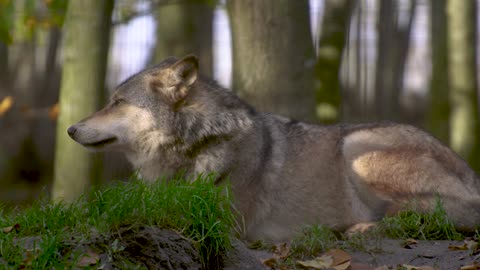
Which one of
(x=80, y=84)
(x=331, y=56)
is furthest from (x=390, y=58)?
(x=80, y=84)

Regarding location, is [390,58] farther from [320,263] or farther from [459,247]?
[320,263]

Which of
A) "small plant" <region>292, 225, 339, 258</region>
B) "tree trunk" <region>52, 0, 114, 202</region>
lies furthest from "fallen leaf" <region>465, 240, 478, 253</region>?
"tree trunk" <region>52, 0, 114, 202</region>

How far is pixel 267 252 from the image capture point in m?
5.55

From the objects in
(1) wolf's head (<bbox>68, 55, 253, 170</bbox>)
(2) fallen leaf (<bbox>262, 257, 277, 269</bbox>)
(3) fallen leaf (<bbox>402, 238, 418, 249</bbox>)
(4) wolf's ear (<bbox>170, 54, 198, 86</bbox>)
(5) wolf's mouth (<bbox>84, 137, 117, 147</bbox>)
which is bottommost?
(3) fallen leaf (<bbox>402, 238, 418, 249</bbox>)

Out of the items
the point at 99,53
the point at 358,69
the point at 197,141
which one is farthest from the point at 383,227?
the point at 358,69

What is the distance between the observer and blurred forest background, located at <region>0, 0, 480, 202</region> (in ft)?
26.2

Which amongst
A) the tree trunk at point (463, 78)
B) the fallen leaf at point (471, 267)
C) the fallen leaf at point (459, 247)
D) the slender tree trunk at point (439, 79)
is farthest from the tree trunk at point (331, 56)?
the fallen leaf at point (471, 267)

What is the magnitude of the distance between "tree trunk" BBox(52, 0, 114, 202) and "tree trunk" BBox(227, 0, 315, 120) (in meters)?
1.53

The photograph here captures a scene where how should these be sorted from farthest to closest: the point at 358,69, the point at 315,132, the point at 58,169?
1. the point at 358,69
2. the point at 58,169
3. the point at 315,132

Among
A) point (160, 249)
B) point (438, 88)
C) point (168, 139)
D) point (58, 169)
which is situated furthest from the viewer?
point (438, 88)

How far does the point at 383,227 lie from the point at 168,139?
190 cm

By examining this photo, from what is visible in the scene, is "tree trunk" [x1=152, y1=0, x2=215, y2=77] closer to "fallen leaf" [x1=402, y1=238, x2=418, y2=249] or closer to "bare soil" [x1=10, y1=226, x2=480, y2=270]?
"fallen leaf" [x1=402, y1=238, x2=418, y2=249]

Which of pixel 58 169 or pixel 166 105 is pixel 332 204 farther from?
pixel 58 169

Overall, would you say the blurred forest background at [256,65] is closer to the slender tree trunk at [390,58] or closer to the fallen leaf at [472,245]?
the slender tree trunk at [390,58]
